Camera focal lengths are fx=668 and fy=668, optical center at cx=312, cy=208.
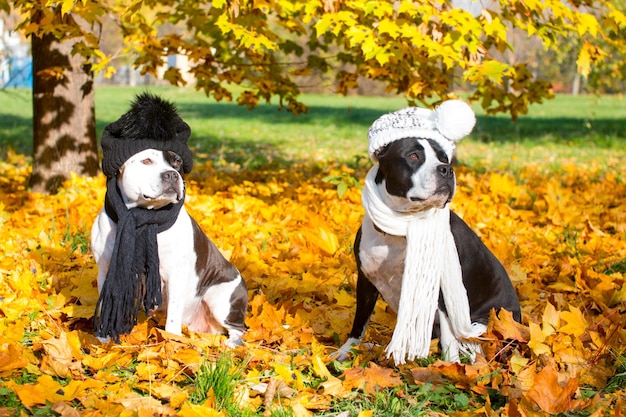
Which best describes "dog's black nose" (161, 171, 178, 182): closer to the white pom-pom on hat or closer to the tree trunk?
the white pom-pom on hat

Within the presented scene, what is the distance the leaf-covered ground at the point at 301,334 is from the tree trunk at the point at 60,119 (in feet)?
2.31

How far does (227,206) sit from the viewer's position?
5582mm

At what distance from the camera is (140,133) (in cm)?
280

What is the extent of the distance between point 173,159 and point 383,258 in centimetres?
99

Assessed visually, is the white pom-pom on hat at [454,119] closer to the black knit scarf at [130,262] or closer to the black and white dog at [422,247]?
the black and white dog at [422,247]

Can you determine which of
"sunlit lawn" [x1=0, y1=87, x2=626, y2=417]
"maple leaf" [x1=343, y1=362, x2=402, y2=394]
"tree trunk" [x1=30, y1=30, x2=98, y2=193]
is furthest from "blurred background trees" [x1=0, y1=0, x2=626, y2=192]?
"maple leaf" [x1=343, y1=362, x2=402, y2=394]

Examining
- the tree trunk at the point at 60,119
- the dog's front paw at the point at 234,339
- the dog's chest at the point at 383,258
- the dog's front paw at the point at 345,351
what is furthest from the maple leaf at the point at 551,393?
the tree trunk at the point at 60,119

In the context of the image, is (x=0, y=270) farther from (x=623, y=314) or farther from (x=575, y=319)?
(x=623, y=314)

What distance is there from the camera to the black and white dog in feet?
8.38

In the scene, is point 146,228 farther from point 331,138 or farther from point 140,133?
point 331,138

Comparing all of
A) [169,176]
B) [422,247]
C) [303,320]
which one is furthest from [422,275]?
[169,176]

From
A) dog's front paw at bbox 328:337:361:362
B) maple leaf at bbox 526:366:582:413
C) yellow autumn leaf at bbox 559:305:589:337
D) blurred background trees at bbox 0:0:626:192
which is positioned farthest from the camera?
blurred background trees at bbox 0:0:626:192

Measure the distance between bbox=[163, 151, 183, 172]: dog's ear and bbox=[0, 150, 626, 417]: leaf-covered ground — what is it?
29.2 inches

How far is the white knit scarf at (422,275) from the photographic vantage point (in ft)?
8.70
